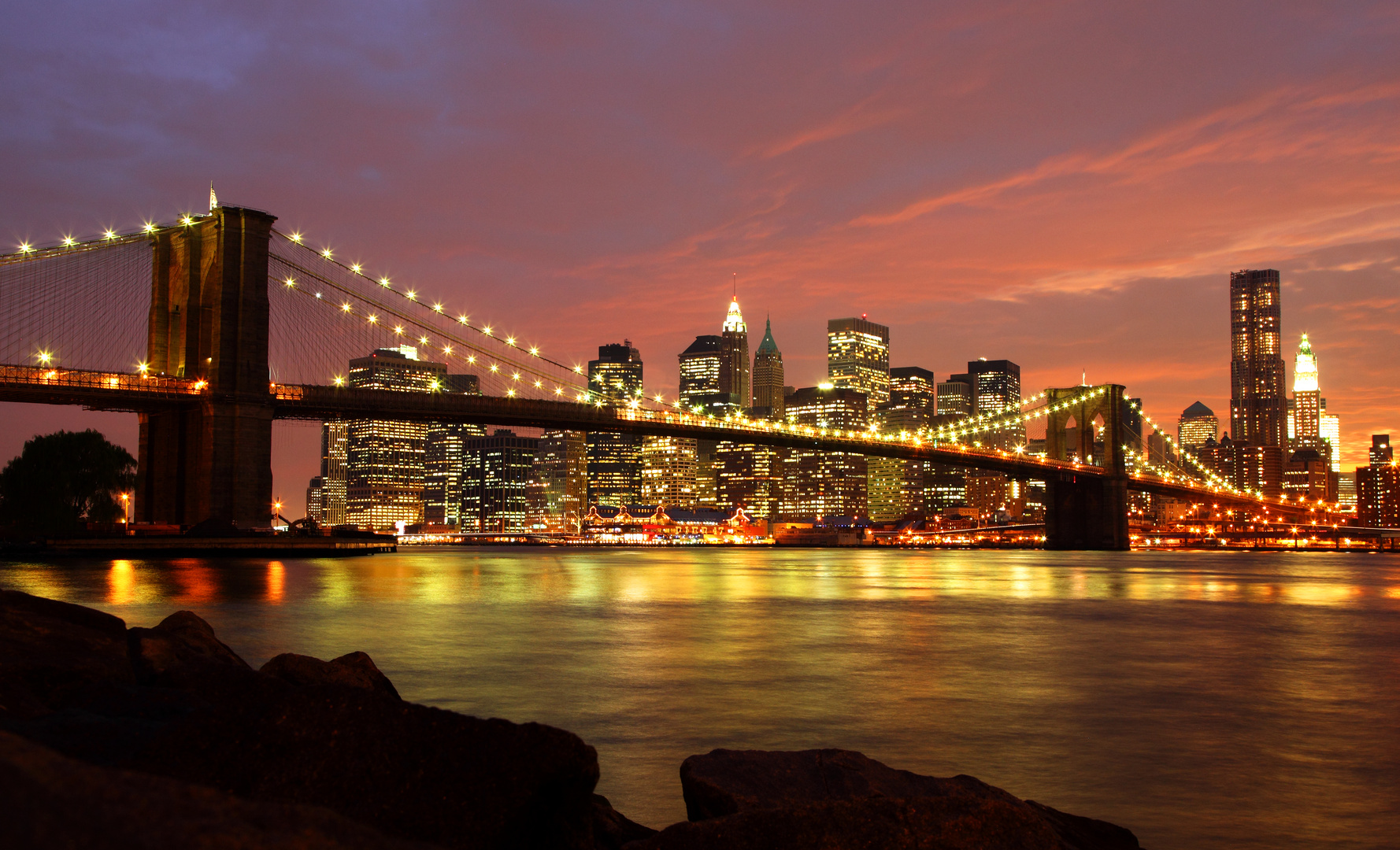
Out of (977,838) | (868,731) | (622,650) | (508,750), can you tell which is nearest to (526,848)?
(508,750)

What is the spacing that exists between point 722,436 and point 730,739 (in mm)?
69538

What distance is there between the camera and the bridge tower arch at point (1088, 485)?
98.6 metres

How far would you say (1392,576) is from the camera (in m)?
57.0

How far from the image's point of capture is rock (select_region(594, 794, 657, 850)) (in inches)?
212

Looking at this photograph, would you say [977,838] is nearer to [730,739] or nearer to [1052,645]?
[730,739]

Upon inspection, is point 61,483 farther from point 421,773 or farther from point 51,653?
point 421,773

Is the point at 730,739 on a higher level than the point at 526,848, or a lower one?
lower

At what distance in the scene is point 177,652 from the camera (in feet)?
22.9

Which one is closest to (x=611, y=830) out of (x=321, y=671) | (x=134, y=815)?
(x=321, y=671)

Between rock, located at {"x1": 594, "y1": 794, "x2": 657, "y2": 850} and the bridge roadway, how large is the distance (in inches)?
2068

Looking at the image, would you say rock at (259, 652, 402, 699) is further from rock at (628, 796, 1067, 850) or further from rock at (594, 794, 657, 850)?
rock at (628, 796, 1067, 850)

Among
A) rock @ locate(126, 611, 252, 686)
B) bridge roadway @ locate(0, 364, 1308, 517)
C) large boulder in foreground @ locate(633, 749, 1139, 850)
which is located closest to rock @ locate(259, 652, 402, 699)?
rock @ locate(126, 611, 252, 686)

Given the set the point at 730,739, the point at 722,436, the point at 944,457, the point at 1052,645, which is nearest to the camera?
the point at 730,739

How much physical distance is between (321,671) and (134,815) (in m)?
5.11
